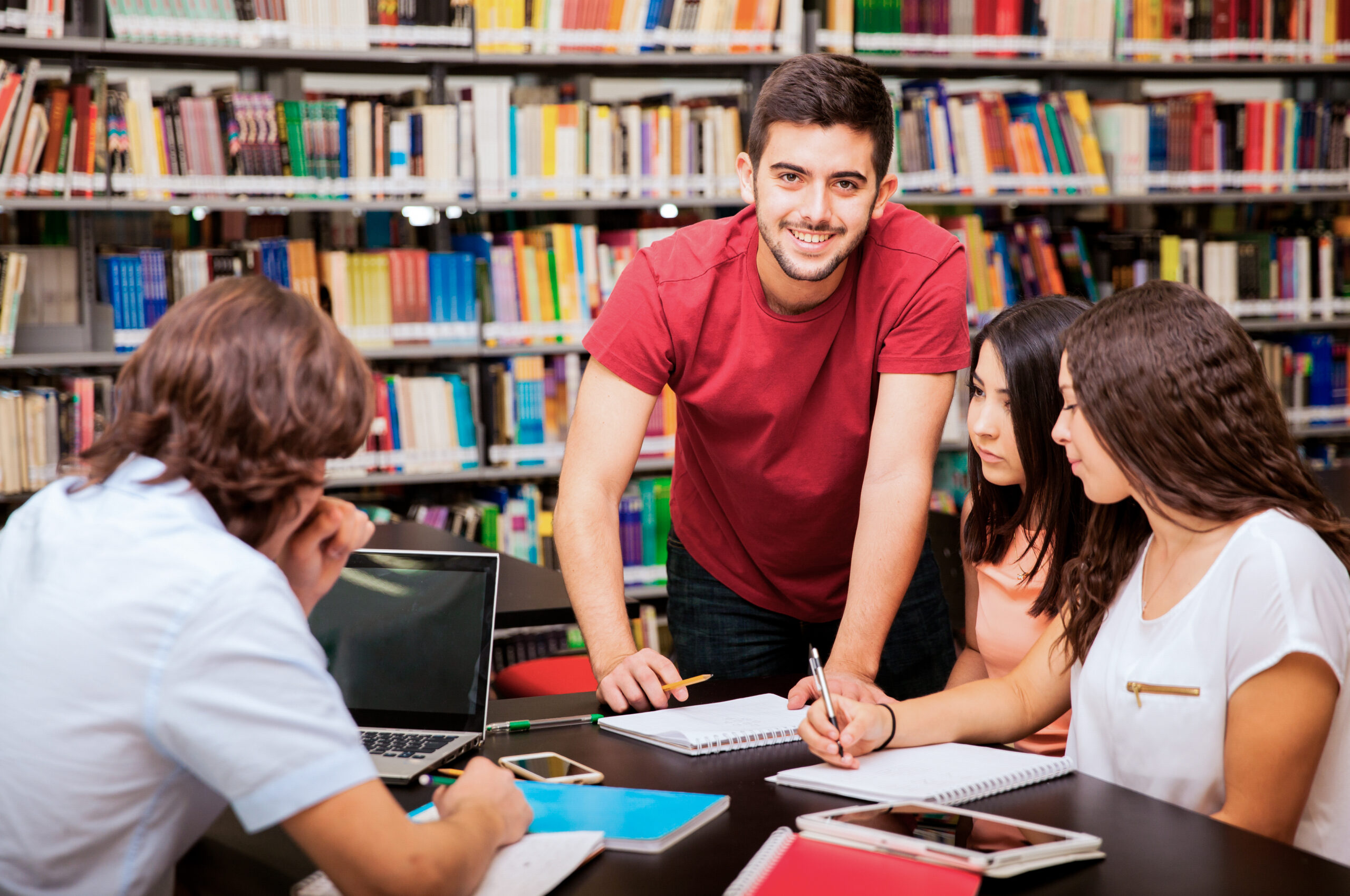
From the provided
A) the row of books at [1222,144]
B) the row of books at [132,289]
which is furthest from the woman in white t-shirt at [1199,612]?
the row of books at [1222,144]

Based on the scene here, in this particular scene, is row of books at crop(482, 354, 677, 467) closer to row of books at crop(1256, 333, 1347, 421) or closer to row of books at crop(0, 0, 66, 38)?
row of books at crop(0, 0, 66, 38)

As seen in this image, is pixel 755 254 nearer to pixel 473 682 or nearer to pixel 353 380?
pixel 473 682

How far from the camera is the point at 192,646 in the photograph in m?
0.79

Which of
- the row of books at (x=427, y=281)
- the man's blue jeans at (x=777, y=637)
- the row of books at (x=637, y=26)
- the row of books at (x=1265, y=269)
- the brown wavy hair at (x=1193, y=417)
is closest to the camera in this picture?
the brown wavy hair at (x=1193, y=417)

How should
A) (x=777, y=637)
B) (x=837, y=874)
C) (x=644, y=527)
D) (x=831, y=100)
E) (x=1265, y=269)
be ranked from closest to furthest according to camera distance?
(x=837, y=874)
(x=831, y=100)
(x=777, y=637)
(x=644, y=527)
(x=1265, y=269)

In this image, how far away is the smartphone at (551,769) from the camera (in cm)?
116

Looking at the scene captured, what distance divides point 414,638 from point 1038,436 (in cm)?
96

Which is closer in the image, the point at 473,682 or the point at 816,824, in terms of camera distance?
the point at 816,824

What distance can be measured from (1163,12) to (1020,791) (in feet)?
11.5

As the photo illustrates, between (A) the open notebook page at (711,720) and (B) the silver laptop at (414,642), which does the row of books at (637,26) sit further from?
(A) the open notebook page at (711,720)

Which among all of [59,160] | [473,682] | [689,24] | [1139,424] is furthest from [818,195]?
[59,160]

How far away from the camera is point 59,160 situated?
3152 mm

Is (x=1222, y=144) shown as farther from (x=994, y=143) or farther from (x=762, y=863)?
(x=762, y=863)

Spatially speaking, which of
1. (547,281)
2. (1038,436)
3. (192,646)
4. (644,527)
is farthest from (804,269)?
(644,527)
